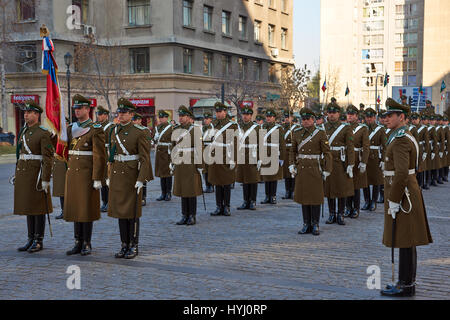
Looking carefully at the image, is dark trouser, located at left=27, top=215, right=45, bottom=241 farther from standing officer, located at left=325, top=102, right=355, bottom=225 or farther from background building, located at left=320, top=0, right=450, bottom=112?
background building, located at left=320, top=0, right=450, bottom=112

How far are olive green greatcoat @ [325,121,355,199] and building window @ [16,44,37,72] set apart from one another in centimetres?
3032

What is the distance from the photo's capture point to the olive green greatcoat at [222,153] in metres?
11.9

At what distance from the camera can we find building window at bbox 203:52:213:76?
135 ft

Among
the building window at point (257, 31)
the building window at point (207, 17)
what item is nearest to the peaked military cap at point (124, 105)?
the building window at point (207, 17)

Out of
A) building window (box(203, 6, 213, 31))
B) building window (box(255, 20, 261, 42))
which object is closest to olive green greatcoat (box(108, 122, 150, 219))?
building window (box(203, 6, 213, 31))

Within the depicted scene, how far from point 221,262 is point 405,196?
8.90ft

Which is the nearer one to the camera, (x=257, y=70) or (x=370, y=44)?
(x=257, y=70)

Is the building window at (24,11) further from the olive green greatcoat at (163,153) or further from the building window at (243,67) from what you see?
the olive green greatcoat at (163,153)

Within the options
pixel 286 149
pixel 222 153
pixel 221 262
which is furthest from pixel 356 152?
pixel 221 262

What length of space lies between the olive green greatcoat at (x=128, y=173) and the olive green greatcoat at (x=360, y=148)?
5.18 metres

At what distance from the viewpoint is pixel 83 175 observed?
8.08 metres

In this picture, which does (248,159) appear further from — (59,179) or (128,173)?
(128,173)
